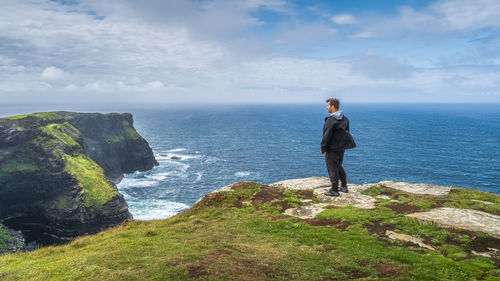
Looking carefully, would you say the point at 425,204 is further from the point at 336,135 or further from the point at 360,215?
the point at 336,135

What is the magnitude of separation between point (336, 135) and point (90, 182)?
64505mm

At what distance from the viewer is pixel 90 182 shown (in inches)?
2450

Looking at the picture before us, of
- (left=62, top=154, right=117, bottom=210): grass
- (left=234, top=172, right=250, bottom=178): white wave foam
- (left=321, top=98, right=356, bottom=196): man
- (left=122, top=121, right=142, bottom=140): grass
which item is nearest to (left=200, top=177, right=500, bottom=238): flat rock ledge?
(left=321, top=98, right=356, bottom=196): man

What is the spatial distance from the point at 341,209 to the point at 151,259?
8.43 metres

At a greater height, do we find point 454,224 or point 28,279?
point 454,224

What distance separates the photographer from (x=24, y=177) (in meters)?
60.6

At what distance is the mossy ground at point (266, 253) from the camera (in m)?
7.26

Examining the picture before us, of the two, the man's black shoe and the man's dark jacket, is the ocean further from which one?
the man's dark jacket

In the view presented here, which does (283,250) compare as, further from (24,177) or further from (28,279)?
(24,177)

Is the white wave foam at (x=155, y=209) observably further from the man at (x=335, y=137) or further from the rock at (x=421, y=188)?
the man at (x=335, y=137)

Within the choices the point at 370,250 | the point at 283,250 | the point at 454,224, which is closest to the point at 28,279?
the point at 283,250

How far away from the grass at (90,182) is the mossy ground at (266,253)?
53259 mm

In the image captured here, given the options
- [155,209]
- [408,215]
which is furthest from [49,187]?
[408,215]

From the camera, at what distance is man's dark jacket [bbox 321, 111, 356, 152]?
13.1 metres
